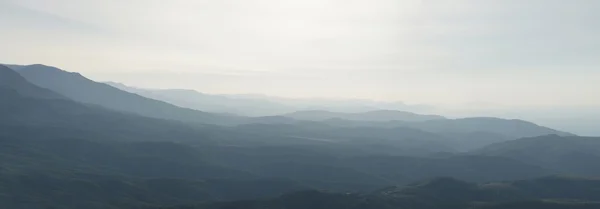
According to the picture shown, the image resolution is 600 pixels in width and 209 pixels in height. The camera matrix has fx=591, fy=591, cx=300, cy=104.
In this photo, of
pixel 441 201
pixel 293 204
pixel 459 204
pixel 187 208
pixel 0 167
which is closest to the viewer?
pixel 187 208

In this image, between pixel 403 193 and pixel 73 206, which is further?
pixel 403 193

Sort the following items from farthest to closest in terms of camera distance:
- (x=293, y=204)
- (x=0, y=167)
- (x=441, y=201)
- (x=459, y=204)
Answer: (x=0, y=167) → (x=441, y=201) → (x=459, y=204) → (x=293, y=204)

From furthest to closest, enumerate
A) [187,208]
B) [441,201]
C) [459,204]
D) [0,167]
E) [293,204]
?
[0,167]
[441,201]
[459,204]
[293,204]
[187,208]

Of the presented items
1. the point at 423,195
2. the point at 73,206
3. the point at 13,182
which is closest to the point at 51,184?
the point at 13,182

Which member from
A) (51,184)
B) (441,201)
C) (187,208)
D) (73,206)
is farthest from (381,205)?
(51,184)

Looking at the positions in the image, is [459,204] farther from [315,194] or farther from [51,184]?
[51,184]

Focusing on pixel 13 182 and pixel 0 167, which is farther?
pixel 0 167

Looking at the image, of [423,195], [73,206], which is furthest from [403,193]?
[73,206]

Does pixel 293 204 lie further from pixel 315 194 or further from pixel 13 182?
pixel 13 182

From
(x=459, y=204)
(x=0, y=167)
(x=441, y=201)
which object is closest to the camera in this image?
(x=459, y=204)
